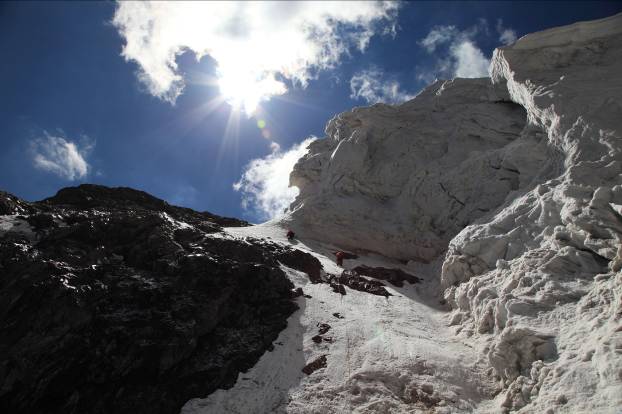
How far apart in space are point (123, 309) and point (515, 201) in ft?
76.8

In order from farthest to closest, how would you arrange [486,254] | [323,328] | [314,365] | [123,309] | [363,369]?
[486,254], [323,328], [123,309], [314,365], [363,369]

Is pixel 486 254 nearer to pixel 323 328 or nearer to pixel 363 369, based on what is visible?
pixel 323 328

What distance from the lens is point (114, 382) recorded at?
16.5 m

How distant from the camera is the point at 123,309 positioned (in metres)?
A: 19.5

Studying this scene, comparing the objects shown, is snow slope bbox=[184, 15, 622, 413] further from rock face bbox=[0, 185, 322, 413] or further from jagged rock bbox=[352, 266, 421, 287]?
rock face bbox=[0, 185, 322, 413]

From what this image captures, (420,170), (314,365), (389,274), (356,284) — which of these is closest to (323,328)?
(314,365)

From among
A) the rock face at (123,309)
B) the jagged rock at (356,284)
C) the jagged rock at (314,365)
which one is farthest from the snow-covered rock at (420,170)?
the jagged rock at (314,365)

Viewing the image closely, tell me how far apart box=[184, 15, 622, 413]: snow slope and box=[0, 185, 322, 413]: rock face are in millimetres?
1885

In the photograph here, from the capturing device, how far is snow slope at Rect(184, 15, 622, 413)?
51.4ft

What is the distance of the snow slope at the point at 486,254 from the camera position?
51.4ft

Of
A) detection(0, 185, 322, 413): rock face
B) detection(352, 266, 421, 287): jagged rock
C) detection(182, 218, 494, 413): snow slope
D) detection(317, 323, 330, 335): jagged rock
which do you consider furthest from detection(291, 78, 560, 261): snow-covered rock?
detection(317, 323, 330, 335): jagged rock

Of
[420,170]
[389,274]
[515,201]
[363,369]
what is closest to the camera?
[363,369]

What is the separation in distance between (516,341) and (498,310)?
2.41 metres

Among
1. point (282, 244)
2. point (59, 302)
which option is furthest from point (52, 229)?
point (282, 244)
